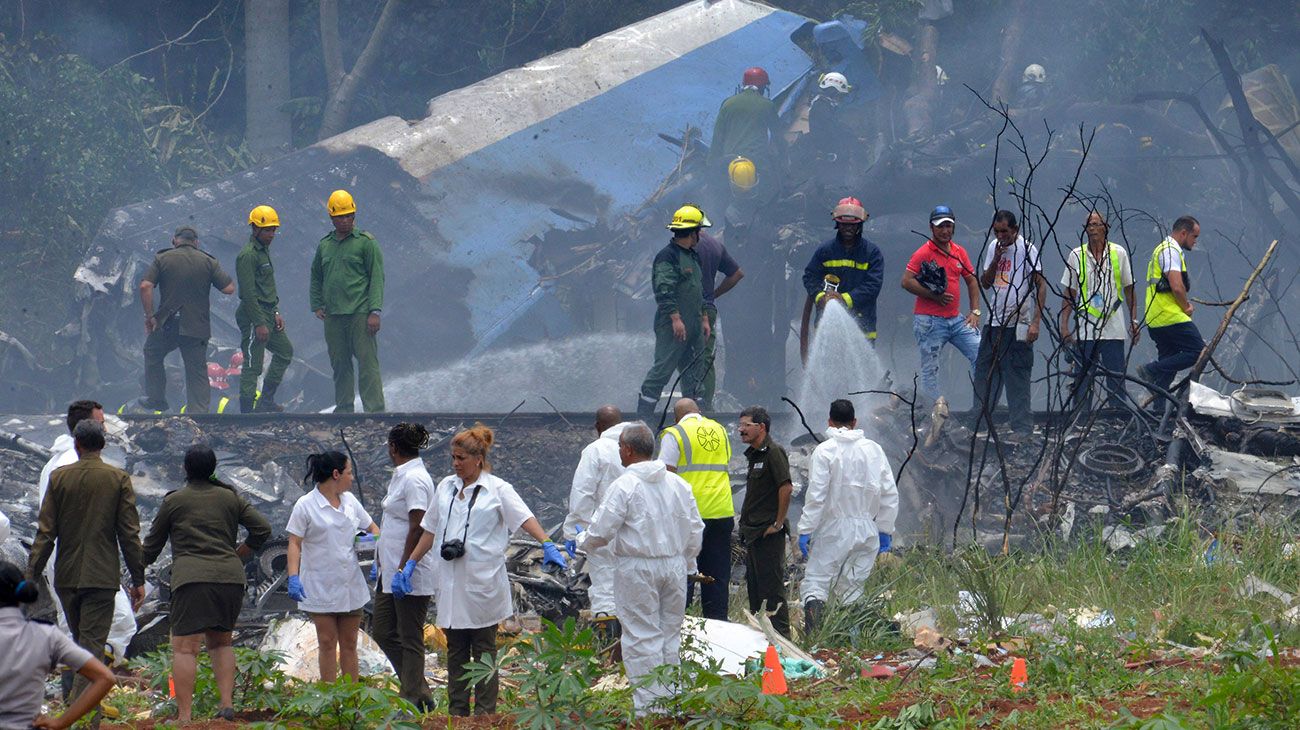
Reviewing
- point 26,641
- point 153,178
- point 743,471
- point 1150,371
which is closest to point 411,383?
point 153,178

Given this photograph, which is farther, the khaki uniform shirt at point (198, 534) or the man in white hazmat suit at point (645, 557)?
the khaki uniform shirt at point (198, 534)

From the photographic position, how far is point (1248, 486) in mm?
9328

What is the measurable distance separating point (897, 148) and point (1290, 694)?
12.9 m

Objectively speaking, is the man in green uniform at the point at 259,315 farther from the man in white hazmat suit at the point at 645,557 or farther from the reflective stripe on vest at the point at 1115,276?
the man in white hazmat suit at the point at 645,557

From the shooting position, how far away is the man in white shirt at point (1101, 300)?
941cm

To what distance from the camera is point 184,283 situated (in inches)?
454

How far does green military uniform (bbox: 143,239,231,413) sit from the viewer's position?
1154 centimetres

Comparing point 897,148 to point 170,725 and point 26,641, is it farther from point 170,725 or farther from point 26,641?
point 26,641

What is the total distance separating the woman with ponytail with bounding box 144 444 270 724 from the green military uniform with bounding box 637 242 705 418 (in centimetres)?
501

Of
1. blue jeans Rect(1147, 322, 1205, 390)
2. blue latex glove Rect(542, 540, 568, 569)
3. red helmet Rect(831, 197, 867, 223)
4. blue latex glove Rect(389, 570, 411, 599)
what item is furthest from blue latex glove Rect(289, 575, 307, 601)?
blue jeans Rect(1147, 322, 1205, 390)

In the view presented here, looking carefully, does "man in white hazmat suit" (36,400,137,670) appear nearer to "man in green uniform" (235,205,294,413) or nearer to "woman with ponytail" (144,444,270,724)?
"woman with ponytail" (144,444,270,724)

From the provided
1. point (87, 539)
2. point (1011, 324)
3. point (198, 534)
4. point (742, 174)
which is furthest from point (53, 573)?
point (742, 174)

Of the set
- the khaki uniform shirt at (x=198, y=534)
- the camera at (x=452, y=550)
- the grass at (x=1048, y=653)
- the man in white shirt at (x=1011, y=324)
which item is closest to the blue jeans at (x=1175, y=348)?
the man in white shirt at (x=1011, y=324)

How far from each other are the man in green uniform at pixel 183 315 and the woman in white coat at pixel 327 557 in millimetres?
5583
